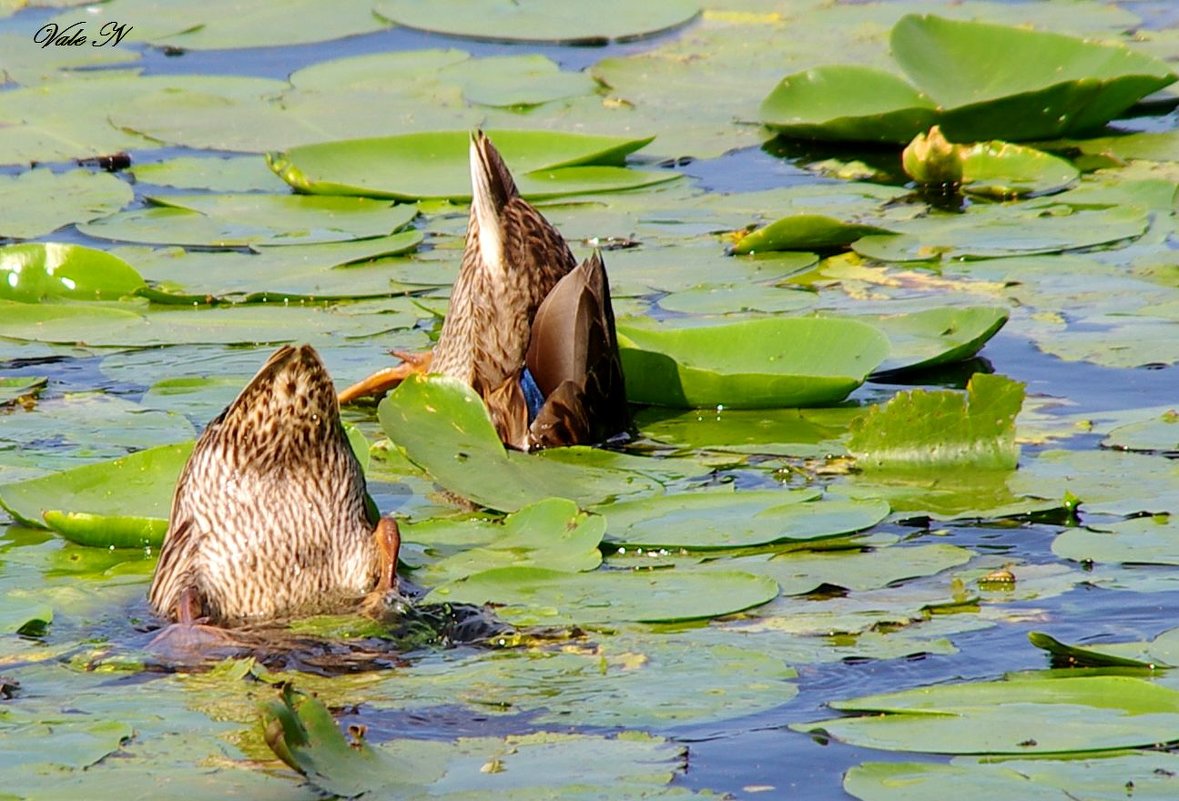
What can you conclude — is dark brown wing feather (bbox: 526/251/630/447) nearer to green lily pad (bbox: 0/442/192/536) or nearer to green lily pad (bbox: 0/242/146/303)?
green lily pad (bbox: 0/442/192/536)

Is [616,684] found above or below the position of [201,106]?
below

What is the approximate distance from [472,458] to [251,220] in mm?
3030

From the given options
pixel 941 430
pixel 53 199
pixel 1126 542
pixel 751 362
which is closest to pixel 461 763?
pixel 1126 542

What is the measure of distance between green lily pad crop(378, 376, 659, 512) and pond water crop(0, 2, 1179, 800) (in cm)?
12

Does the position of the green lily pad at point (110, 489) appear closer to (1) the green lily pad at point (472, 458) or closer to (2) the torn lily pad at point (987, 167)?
(1) the green lily pad at point (472, 458)

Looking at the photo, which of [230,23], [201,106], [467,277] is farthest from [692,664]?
[230,23]

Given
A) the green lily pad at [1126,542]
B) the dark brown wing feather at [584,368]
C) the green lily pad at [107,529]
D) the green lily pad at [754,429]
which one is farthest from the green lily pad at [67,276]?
the green lily pad at [1126,542]

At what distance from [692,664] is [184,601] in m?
1.24

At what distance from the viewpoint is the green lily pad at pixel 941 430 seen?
5.66m

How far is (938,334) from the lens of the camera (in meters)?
6.77

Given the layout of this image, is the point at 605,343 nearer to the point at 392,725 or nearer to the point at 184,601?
the point at 184,601

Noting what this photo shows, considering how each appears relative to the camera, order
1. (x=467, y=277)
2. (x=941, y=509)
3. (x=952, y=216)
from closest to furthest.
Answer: (x=941, y=509), (x=467, y=277), (x=952, y=216)

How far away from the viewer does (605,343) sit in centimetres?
621

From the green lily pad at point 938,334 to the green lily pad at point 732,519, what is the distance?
53.8 inches
